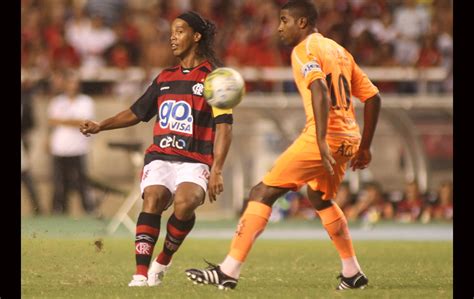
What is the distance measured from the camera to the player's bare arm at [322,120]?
977cm

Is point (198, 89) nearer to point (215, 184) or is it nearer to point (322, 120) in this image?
point (215, 184)

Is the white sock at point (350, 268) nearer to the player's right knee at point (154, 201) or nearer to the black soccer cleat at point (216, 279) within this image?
the black soccer cleat at point (216, 279)

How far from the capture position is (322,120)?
976 cm

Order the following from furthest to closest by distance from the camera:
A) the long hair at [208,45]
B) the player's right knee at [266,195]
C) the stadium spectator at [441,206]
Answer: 1. the stadium spectator at [441,206]
2. the long hair at [208,45]
3. the player's right knee at [266,195]

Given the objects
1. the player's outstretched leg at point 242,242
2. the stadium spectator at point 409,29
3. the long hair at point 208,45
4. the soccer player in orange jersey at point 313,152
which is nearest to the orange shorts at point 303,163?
the soccer player in orange jersey at point 313,152

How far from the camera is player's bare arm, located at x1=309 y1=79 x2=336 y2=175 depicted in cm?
977

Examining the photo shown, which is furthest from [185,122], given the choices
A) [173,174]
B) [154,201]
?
[154,201]

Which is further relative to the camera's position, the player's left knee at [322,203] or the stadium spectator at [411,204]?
the stadium spectator at [411,204]

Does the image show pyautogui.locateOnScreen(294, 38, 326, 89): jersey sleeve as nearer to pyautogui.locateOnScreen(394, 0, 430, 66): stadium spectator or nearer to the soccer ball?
the soccer ball

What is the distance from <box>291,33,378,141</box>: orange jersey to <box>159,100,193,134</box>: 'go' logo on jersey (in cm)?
97

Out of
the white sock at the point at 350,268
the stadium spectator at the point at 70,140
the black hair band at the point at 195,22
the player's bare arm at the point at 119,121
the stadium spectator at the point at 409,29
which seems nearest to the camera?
the white sock at the point at 350,268
